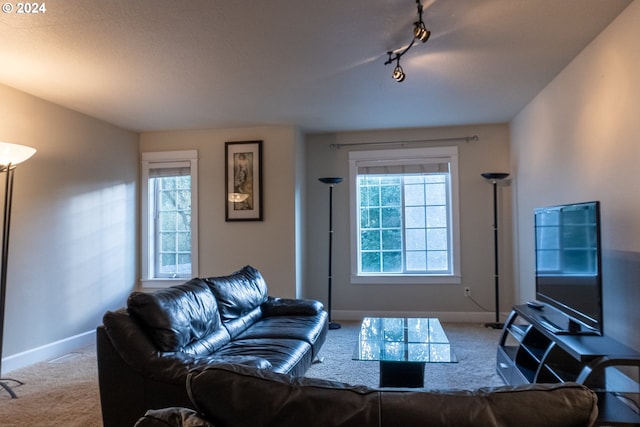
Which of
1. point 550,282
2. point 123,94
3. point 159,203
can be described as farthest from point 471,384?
point 159,203

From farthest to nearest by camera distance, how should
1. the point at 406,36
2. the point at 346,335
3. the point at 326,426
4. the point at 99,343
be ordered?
the point at 346,335 < the point at 406,36 < the point at 99,343 < the point at 326,426

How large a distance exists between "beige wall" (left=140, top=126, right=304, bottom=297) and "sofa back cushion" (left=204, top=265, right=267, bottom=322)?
1102 millimetres

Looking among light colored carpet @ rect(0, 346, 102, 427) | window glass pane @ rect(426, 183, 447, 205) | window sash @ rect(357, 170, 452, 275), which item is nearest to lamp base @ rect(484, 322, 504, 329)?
window sash @ rect(357, 170, 452, 275)

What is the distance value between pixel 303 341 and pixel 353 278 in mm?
2463

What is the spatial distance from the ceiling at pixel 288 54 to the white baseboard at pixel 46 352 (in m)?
2.37

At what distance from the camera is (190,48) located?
2.77 meters

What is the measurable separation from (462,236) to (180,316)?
3.75 meters

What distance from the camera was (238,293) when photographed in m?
3.23

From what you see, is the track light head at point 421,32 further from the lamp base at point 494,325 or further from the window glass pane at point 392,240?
the lamp base at point 494,325

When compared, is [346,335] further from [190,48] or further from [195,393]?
[195,393]

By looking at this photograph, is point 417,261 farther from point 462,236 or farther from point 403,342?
point 403,342

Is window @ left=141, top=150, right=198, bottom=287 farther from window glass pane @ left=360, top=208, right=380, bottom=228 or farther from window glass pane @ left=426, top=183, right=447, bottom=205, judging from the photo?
window glass pane @ left=426, top=183, right=447, bottom=205

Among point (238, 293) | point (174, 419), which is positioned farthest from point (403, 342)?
point (174, 419)

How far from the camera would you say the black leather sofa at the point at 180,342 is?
1958 millimetres
